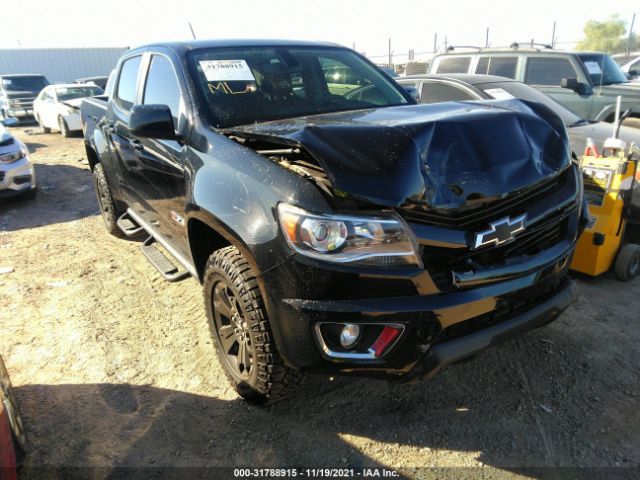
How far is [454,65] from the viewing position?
8.59 m

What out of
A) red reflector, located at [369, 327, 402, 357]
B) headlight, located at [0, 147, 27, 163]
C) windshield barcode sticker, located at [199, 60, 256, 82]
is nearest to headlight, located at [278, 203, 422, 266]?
red reflector, located at [369, 327, 402, 357]

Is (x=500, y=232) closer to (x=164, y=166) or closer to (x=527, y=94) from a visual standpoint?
(x=164, y=166)

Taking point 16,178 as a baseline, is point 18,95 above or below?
below

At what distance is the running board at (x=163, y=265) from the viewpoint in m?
3.57

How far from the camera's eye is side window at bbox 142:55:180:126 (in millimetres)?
3131

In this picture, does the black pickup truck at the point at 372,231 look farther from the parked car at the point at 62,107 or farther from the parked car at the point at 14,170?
the parked car at the point at 62,107

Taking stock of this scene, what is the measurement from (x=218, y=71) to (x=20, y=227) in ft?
14.2

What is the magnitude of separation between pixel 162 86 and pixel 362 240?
2.14 m

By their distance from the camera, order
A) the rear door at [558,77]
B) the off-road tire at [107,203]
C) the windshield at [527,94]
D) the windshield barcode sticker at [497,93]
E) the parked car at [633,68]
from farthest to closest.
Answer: the parked car at [633,68]
the rear door at [558,77]
the windshield at [527,94]
the windshield barcode sticker at [497,93]
the off-road tire at [107,203]

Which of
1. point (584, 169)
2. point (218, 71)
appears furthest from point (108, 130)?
point (584, 169)

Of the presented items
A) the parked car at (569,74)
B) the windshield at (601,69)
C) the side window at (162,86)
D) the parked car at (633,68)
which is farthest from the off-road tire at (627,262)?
the parked car at (633,68)

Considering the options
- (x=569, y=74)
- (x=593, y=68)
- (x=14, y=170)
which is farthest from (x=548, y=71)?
(x=14, y=170)

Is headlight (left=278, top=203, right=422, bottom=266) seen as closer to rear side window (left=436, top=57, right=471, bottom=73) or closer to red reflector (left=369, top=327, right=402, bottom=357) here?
red reflector (left=369, top=327, right=402, bottom=357)

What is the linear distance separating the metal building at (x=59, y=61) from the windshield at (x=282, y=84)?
2916 cm
